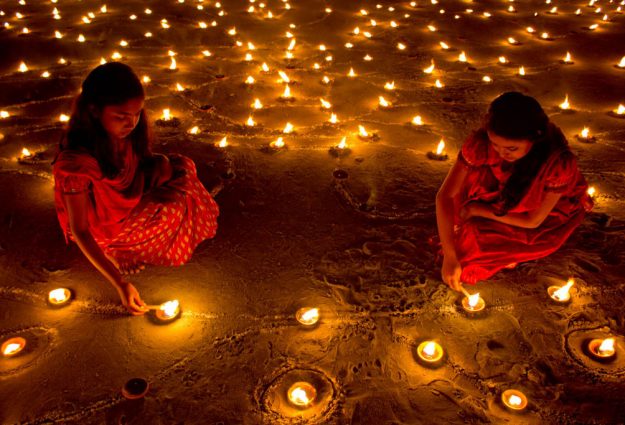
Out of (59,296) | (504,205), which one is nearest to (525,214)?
(504,205)

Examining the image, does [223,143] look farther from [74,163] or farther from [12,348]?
[12,348]

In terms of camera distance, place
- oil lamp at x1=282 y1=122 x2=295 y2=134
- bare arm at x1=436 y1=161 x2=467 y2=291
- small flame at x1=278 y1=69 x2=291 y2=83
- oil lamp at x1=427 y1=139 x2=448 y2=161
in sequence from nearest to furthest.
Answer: bare arm at x1=436 y1=161 x2=467 y2=291, oil lamp at x1=427 y1=139 x2=448 y2=161, oil lamp at x1=282 y1=122 x2=295 y2=134, small flame at x1=278 y1=69 x2=291 y2=83

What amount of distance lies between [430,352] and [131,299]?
171 cm

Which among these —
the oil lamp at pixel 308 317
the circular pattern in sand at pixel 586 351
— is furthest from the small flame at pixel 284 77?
the circular pattern in sand at pixel 586 351

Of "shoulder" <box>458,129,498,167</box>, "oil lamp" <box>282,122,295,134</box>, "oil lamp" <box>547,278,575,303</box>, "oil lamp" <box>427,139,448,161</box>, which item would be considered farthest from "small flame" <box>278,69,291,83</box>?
"oil lamp" <box>547,278,575,303</box>

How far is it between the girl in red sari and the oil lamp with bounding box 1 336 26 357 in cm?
251

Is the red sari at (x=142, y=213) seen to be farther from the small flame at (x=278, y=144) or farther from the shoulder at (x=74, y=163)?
the small flame at (x=278, y=144)

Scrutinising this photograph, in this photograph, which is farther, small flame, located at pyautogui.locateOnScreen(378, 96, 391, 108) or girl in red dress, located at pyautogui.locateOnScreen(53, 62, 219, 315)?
small flame, located at pyautogui.locateOnScreen(378, 96, 391, 108)

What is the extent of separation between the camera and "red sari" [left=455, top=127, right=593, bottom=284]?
2.45 meters

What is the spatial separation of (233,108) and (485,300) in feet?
11.3

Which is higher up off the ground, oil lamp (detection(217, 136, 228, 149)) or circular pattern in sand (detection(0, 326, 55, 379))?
oil lamp (detection(217, 136, 228, 149))

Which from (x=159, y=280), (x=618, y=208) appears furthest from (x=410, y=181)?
(x=159, y=280)

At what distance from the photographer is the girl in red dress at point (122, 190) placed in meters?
2.13

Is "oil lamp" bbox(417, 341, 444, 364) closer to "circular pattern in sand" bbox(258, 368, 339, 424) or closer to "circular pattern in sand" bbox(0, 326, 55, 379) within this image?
"circular pattern in sand" bbox(258, 368, 339, 424)
